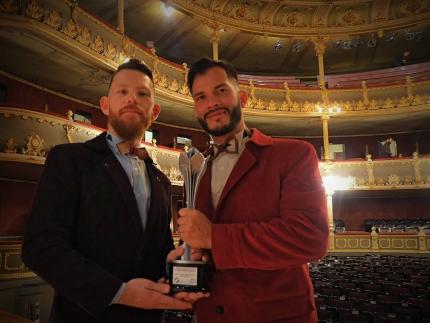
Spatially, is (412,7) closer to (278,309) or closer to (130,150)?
(130,150)

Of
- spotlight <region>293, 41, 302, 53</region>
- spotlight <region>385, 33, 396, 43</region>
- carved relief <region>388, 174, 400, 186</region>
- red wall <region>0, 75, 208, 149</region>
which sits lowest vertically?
carved relief <region>388, 174, 400, 186</region>

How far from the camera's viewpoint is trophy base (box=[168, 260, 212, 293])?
1.33 meters

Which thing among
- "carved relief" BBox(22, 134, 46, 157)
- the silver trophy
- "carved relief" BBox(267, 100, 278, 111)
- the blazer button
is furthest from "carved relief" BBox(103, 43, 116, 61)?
the blazer button

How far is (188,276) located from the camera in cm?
133

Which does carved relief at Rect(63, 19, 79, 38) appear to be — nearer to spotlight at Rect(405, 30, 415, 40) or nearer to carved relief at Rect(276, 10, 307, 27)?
carved relief at Rect(276, 10, 307, 27)

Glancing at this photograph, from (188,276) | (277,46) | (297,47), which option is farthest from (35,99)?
(297,47)

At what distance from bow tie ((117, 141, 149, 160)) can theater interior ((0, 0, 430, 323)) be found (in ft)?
13.1

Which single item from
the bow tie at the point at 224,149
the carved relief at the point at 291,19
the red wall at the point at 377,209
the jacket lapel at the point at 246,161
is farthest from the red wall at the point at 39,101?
the red wall at the point at 377,209

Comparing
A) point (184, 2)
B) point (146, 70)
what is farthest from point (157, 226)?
point (184, 2)

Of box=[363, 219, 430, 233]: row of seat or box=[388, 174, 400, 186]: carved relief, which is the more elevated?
box=[388, 174, 400, 186]: carved relief

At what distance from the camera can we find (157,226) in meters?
1.70

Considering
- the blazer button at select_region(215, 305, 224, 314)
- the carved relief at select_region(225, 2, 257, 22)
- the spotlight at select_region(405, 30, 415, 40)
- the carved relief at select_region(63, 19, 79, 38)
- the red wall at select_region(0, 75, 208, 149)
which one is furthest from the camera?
the spotlight at select_region(405, 30, 415, 40)

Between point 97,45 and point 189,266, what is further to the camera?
point 97,45

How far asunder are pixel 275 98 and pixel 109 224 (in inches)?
Result: 576
